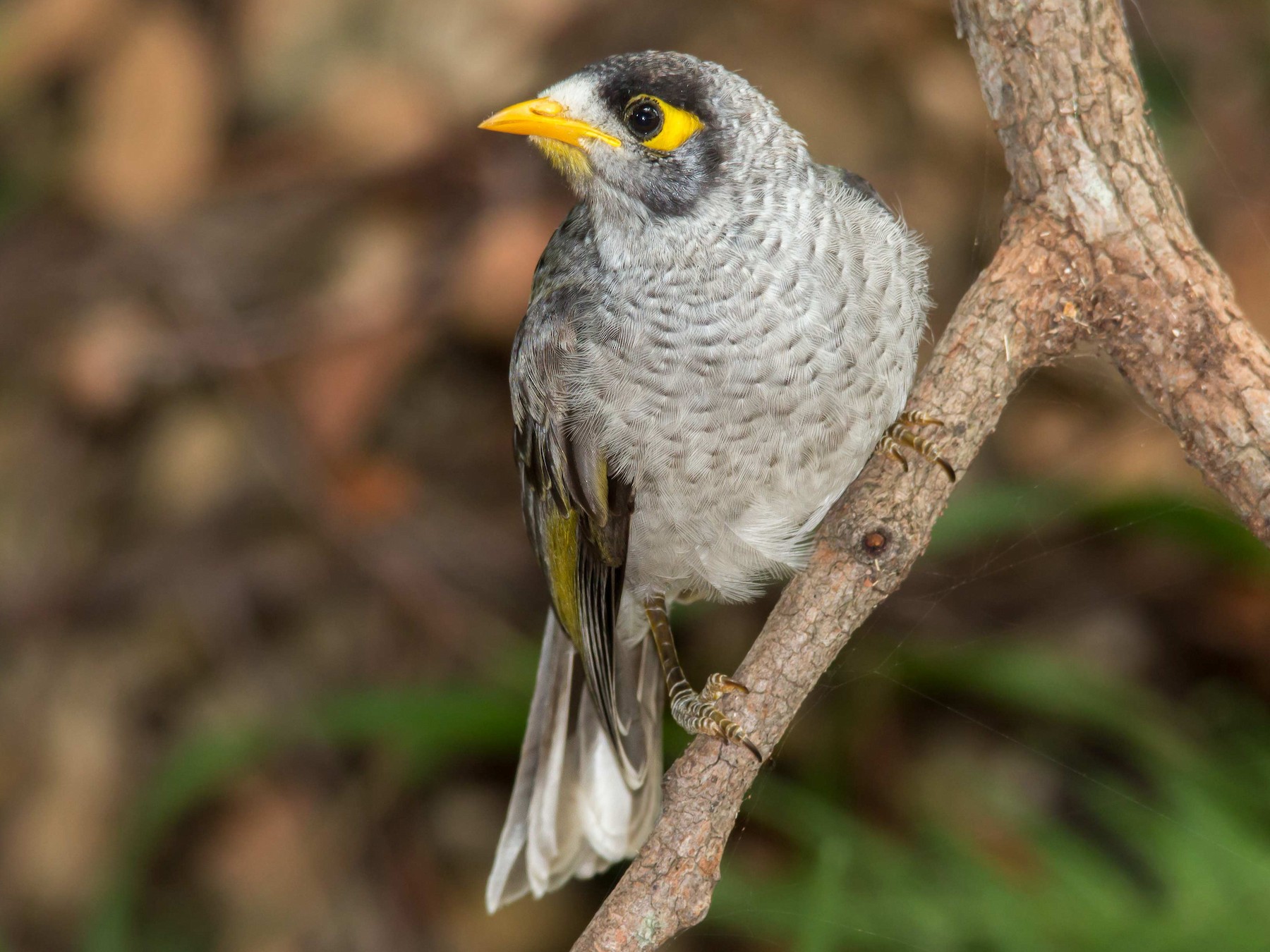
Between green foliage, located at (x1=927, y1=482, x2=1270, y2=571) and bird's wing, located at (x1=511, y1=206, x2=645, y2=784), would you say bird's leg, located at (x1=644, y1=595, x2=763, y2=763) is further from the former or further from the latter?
green foliage, located at (x1=927, y1=482, x2=1270, y2=571)

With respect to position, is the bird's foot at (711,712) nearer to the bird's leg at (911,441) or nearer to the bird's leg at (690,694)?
the bird's leg at (690,694)

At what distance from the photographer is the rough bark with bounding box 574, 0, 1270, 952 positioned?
1.76 meters

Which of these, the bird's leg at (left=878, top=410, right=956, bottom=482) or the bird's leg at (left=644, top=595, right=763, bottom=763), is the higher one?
the bird's leg at (left=878, top=410, right=956, bottom=482)

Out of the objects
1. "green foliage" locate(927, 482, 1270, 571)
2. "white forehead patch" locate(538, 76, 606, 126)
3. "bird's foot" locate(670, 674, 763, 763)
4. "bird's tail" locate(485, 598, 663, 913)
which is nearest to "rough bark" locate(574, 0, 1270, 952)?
"bird's foot" locate(670, 674, 763, 763)

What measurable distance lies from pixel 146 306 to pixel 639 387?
289 centimetres

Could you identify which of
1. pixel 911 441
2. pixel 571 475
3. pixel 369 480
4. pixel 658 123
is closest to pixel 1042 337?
pixel 911 441

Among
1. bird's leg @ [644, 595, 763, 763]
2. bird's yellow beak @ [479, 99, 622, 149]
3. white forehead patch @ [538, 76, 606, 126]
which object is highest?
white forehead patch @ [538, 76, 606, 126]

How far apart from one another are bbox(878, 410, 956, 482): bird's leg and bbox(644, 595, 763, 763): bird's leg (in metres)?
0.46

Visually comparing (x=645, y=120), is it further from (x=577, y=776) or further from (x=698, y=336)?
(x=577, y=776)

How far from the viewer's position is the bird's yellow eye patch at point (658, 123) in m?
2.20

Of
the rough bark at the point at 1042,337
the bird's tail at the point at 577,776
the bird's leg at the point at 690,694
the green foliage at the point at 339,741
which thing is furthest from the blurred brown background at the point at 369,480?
the rough bark at the point at 1042,337

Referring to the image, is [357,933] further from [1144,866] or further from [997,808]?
[1144,866]

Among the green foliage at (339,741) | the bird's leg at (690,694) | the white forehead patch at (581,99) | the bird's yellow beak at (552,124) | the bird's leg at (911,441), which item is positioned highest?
the white forehead patch at (581,99)

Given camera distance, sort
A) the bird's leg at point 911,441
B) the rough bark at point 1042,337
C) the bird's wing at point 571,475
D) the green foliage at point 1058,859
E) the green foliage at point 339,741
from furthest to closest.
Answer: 1. the green foliage at point 339,741
2. the green foliage at point 1058,859
3. the bird's wing at point 571,475
4. the bird's leg at point 911,441
5. the rough bark at point 1042,337
